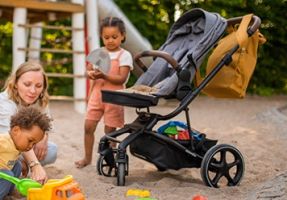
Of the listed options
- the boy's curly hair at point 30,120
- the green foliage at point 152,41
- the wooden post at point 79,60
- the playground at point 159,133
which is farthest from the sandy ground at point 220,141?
the green foliage at point 152,41

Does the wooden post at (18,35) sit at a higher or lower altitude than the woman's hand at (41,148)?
higher

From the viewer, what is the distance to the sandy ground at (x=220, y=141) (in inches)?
140

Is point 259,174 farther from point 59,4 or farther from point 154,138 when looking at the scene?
point 59,4

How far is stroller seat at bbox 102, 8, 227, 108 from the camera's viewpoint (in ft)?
12.3

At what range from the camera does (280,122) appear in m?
7.23

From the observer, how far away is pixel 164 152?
3.85 meters

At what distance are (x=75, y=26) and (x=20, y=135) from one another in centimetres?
523

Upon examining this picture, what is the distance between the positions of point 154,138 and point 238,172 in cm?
58

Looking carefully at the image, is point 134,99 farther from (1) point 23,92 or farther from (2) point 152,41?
(2) point 152,41

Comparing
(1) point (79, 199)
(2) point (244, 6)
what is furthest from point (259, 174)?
(2) point (244, 6)

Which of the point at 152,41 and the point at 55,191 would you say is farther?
the point at 152,41

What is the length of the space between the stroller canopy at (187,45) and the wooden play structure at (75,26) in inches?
145

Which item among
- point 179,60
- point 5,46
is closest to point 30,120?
point 179,60

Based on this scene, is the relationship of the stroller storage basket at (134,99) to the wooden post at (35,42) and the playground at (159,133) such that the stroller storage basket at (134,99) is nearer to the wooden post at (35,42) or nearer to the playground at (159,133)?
the playground at (159,133)
